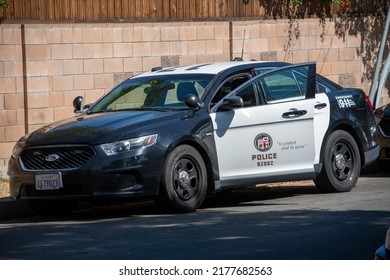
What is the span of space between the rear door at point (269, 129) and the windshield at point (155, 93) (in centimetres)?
43

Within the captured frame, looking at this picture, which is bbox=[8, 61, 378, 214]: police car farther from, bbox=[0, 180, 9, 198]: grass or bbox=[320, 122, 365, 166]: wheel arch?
bbox=[0, 180, 9, 198]: grass

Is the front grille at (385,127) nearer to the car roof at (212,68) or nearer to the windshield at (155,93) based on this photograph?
the car roof at (212,68)

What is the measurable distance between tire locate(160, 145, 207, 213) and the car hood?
0.39 metres

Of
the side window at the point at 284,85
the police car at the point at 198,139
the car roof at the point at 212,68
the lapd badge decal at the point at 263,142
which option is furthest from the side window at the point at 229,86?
the lapd badge decal at the point at 263,142

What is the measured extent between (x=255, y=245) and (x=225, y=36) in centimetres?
933

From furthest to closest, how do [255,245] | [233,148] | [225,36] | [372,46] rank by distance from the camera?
[372,46]
[225,36]
[233,148]
[255,245]

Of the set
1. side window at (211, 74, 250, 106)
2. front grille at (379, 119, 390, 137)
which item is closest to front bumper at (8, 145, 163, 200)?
side window at (211, 74, 250, 106)

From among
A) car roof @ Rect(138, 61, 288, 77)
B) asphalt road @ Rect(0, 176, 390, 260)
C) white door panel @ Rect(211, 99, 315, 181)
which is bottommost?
asphalt road @ Rect(0, 176, 390, 260)

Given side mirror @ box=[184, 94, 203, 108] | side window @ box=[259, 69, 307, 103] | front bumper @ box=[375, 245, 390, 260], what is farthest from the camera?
side window @ box=[259, 69, 307, 103]

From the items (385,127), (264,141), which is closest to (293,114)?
(264,141)

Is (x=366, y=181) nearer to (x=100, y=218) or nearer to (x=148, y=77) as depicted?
(x=148, y=77)

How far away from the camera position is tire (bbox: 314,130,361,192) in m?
13.6

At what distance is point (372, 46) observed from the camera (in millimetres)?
22000

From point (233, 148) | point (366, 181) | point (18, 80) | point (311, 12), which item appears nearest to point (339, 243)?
point (233, 148)
